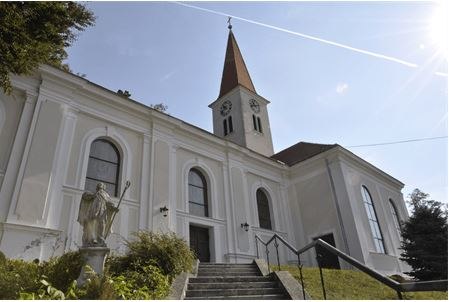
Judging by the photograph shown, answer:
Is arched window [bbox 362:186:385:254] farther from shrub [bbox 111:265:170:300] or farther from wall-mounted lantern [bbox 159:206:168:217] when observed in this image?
shrub [bbox 111:265:170:300]

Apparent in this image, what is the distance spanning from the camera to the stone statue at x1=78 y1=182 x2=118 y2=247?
21.6ft

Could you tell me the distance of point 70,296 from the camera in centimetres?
505

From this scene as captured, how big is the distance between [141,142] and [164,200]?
2.58 metres

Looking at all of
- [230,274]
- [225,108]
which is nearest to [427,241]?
[230,274]

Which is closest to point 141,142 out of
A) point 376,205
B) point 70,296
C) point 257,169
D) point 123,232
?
point 123,232

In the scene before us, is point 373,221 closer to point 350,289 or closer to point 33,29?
point 350,289

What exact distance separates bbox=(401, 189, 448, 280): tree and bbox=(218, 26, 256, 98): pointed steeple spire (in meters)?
14.8

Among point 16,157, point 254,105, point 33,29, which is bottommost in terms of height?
point 16,157

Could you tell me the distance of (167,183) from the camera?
42.4 feet

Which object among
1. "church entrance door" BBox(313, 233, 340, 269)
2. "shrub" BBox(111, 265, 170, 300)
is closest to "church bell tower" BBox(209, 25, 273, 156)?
"church entrance door" BBox(313, 233, 340, 269)

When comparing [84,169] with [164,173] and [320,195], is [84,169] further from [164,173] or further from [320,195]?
[320,195]

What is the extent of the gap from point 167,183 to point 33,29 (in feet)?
24.4

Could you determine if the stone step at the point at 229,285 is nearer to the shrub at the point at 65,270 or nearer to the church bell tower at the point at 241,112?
the shrub at the point at 65,270

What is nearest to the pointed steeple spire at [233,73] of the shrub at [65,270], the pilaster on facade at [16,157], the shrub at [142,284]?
the pilaster on facade at [16,157]
